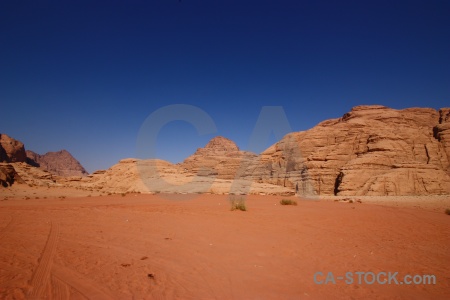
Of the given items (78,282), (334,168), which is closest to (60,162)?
(334,168)

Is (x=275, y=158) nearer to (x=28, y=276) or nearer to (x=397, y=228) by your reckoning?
(x=397, y=228)

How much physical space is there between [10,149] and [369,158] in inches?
3641

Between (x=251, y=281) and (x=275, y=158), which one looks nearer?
(x=251, y=281)

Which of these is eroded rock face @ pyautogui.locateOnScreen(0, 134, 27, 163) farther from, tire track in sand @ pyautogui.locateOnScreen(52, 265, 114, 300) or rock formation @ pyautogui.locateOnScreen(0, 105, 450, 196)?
tire track in sand @ pyautogui.locateOnScreen(52, 265, 114, 300)

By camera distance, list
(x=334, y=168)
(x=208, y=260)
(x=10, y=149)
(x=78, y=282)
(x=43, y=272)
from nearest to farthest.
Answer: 1. (x=78, y=282)
2. (x=43, y=272)
3. (x=208, y=260)
4. (x=334, y=168)
5. (x=10, y=149)

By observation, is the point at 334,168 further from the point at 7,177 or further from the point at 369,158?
the point at 7,177

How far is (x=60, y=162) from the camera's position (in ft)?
476

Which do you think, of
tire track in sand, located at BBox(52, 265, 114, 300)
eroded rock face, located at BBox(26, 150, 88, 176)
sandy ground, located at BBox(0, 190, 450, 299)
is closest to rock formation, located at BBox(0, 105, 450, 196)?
sandy ground, located at BBox(0, 190, 450, 299)

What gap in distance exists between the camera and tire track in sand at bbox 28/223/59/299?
3.59 metres

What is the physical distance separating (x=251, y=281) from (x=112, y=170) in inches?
1642

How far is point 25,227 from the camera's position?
8.27 meters

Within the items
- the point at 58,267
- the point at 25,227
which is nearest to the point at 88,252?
the point at 58,267

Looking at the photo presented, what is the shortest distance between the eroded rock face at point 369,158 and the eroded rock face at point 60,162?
429ft

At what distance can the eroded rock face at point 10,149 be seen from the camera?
68500 mm
